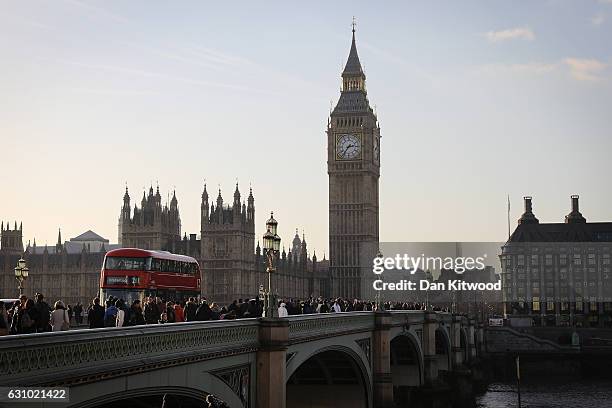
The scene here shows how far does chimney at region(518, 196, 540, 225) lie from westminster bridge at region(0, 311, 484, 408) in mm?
111056

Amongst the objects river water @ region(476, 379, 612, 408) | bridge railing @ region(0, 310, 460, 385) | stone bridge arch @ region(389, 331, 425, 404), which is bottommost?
river water @ region(476, 379, 612, 408)

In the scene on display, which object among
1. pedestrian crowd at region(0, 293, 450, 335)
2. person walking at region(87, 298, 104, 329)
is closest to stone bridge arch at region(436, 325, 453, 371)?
pedestrian crowd at region(0, 293, 450, 335)

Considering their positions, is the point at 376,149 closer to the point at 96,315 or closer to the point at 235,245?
the point at 235,245

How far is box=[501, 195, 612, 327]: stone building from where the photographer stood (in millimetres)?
143625

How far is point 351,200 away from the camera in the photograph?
129125 mm

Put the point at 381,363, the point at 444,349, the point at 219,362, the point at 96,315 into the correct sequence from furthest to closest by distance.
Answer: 1. the point at 444,349
2. the point at 381,363
3. the point at 96,315
4. the point at 219,362

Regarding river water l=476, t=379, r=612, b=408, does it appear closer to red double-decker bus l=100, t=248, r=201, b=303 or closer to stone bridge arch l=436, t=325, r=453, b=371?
stone bridge arch l=436, t=325, r=453, b=371

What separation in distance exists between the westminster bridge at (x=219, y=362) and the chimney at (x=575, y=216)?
114643mm

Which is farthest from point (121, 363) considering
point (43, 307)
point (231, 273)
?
point (231, 273)

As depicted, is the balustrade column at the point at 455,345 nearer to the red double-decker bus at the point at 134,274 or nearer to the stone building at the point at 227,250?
the stone building at the point at 227,250

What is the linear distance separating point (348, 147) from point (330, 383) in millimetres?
90947

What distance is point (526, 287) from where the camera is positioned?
148 metres

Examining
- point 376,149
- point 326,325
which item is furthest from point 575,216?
point 326,325

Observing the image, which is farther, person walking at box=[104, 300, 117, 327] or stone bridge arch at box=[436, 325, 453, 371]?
stone bridge arch at box=[436, 325, 453, 371]
